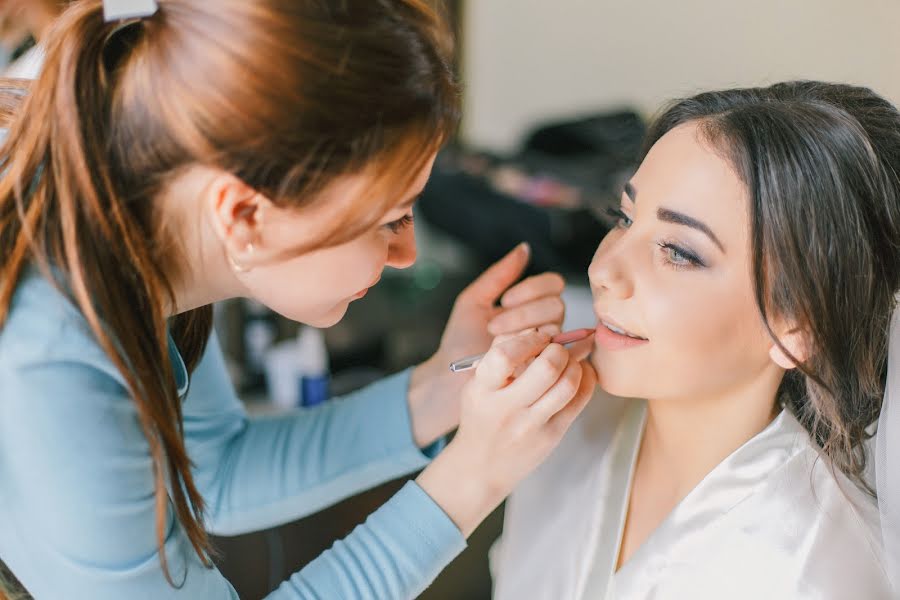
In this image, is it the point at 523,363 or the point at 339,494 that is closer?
the point at 523,363

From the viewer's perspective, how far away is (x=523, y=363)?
2.62ft

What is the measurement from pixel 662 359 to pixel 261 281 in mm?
411

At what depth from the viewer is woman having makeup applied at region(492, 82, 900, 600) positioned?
0.79 metres

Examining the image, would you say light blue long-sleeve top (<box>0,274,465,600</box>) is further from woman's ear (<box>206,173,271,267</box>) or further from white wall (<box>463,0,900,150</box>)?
white wall (<box>463,0,900,150</box>)

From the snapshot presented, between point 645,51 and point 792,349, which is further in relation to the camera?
point 645,51

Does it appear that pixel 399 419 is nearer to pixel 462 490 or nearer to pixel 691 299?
pixel 462 490

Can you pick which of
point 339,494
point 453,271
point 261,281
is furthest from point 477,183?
point 261,281

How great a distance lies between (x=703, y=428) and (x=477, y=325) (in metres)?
0.28

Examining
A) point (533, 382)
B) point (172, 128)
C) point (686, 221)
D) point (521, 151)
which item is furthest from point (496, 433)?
point (521, 151)

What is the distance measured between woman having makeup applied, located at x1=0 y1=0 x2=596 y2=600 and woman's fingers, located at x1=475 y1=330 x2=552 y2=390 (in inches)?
5.1

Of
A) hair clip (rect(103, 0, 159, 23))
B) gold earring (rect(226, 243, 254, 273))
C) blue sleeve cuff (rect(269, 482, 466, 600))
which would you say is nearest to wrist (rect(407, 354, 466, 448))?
blue sleeve cuff (rect(269, 482, 466, 600))

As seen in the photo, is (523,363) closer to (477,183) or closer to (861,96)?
(861,96)

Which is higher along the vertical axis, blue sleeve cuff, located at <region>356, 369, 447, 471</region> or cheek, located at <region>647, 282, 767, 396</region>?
cheek, located at <region>647, 282, 767, 396</region>

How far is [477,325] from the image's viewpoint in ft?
3.20
